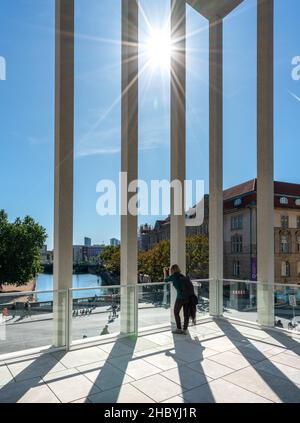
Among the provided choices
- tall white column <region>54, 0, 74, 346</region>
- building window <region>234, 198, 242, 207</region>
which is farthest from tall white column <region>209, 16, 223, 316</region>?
building window <region>234, 198, 242, 207</region>

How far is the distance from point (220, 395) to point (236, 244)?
43.8 meters

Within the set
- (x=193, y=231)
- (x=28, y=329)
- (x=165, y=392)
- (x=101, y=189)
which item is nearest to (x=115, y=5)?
(x=101, y=189)

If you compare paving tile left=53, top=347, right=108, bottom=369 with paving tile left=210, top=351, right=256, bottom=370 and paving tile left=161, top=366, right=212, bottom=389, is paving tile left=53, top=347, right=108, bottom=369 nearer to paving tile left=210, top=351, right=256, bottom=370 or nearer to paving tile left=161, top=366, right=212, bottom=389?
paving tile left=161, top=366, right=212, bottom=389

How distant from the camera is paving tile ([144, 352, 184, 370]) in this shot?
4.80 m

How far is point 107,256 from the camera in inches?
2768

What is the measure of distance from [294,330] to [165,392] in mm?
4005

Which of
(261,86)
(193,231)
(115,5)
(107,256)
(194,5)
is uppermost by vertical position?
(194,5)

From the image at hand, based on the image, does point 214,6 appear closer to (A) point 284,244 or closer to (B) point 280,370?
(B) point 280,370

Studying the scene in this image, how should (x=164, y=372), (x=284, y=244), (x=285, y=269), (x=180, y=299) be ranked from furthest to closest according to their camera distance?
(x=284, y=244) → (x=285, y=269) → (x=180, y=299) → (x=164, y=372)

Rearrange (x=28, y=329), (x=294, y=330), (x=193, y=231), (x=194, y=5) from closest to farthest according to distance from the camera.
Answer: (x=28, y=329) → (x=294, y=330) → (x=194, y=5) → (x=193, y=231)

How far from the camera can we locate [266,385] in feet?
13.3

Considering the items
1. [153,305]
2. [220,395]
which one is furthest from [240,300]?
[220,395]
